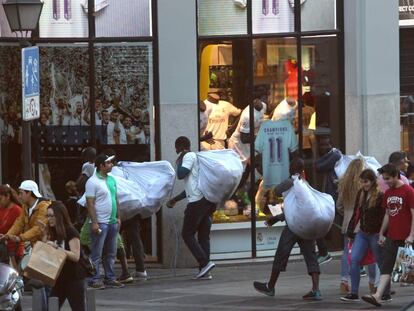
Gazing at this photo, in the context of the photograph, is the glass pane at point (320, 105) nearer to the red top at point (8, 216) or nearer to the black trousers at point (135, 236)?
the black trousers at point (135, 236)

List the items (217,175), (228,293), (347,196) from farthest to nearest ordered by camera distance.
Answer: (217,175), (228,293), (347,196)

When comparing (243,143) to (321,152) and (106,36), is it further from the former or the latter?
(106,36)

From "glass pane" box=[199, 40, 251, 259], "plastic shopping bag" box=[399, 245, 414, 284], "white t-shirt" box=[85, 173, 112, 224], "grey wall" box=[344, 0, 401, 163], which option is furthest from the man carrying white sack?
"grey wall" box=[344, 0, 401, 163]

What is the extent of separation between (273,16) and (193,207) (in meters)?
3.70

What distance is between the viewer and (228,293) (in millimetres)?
17500

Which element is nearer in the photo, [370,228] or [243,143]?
[370,228]

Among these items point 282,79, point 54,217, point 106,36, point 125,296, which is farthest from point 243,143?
point 54,217

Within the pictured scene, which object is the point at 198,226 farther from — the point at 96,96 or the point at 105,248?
the point at 96,96

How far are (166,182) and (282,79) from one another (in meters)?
3.06

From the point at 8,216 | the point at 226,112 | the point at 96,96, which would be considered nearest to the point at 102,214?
the point at 8,216

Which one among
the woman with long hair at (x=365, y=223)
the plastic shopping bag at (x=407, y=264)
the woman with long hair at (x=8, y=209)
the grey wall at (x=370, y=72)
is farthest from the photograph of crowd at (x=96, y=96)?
the plastic shopping bag at (x=407, y=264)

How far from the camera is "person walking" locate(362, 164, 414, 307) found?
615 inches

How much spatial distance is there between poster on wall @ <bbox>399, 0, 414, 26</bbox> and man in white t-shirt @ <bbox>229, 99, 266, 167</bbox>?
355 centimetres

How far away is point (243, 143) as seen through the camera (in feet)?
68.1
